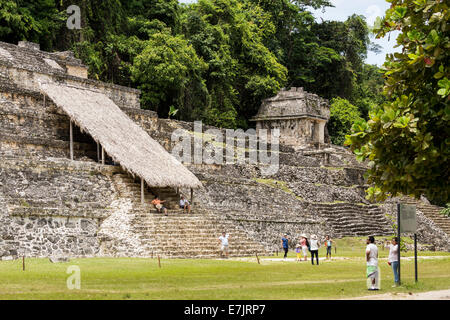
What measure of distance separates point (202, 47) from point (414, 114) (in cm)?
3009

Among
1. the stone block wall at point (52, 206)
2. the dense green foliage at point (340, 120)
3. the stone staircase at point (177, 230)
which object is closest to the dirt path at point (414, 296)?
the stone staircase at point (177, 230)

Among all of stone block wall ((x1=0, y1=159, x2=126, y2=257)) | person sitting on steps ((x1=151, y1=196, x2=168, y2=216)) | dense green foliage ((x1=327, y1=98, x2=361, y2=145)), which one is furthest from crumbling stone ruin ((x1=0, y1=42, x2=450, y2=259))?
dense green foliage ((x1=327, y1=98, x2=361, y2=145))

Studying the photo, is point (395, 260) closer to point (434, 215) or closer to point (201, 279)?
point (201, 279)

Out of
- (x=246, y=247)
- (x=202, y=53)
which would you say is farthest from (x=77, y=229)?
(x=202, y=53)

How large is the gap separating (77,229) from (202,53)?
22.4 metres

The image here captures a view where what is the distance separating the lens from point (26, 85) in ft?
90.6

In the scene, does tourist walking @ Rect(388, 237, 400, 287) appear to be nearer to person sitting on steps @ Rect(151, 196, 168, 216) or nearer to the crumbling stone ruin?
the crumbling stone ruin

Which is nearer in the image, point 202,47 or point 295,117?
point 202,47

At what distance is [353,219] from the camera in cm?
2977

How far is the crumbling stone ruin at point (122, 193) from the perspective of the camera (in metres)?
19.2

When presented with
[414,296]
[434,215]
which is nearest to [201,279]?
[414,296]

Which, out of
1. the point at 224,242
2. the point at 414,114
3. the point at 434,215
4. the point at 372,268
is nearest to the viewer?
the point at 414,114

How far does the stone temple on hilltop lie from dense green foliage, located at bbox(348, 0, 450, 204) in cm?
2918

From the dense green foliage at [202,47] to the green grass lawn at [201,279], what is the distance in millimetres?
17555
